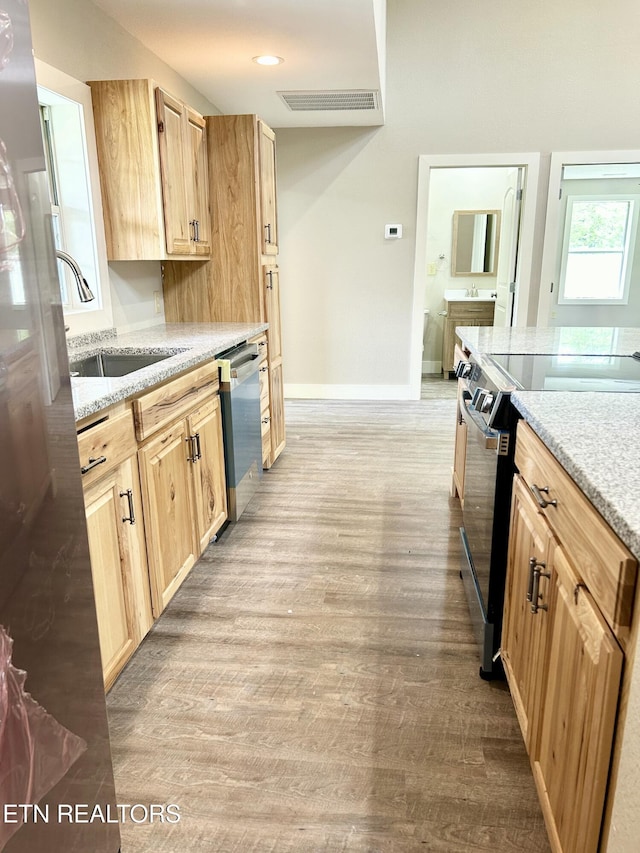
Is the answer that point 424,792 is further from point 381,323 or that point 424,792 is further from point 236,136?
point 381,323

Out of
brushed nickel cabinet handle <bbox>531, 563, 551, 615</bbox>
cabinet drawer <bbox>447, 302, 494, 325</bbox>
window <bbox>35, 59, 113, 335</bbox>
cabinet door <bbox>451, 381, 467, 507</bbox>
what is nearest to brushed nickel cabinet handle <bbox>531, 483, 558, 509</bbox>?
brushed nickel cabinet handle <bbox>531, 563, 551, 615</bbox>

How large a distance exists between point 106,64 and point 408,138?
2883mm

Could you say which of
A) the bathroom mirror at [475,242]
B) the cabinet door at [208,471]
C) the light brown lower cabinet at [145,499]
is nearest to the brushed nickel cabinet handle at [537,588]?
the light brown lower cabinet at [145,499]

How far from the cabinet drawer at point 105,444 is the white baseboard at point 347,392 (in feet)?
12.6

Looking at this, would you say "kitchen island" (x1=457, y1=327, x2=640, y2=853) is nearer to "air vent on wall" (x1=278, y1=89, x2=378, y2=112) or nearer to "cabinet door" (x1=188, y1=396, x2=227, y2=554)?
"cabinet door" (x1=188, y1=396, x2=227, y2=554)

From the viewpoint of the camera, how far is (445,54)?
466cm

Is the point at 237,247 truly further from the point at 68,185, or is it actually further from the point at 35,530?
the point at 35,530

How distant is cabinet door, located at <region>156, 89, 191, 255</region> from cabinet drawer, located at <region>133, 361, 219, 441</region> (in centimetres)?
76

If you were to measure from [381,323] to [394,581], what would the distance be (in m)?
3.35

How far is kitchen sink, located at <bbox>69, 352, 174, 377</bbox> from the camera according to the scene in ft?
8.03

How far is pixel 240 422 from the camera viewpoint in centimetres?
276

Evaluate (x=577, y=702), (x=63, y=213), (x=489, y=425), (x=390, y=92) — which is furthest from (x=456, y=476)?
(x=390, y=92)

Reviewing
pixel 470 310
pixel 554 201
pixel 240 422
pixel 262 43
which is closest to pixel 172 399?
pixel 240 422

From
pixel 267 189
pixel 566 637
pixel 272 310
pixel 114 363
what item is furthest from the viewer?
pixel 272 310
